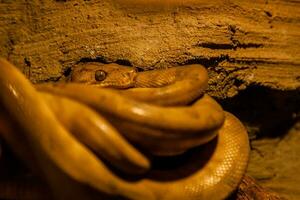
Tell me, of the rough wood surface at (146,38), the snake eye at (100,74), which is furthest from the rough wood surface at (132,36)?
the snake eye at (100,74)

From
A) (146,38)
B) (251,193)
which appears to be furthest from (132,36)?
(251,193)

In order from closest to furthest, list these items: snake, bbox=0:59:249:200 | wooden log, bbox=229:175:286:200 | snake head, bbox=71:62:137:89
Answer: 1. snake, bbox=0:59:249:200
2. wooden log, bbox=229:175:286:200
3. snake head, bbox=71:62:137:89

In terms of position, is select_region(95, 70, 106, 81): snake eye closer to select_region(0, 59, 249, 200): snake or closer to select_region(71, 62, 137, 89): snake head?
select_region(71, 62, 137, 89): snake head

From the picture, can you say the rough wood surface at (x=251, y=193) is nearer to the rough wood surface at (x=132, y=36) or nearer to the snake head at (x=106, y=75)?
the rough wood surface at (x=132, y=36)

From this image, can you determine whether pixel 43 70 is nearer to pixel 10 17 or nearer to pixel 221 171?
pixel 10 17

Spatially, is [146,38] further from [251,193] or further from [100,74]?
[251,193]

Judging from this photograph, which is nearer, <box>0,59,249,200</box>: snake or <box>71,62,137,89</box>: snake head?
<box>0,59,249,200</box>: snake

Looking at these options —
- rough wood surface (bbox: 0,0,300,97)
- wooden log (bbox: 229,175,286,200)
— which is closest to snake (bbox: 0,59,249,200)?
wooden log (bbox: 229,175,286,200)
